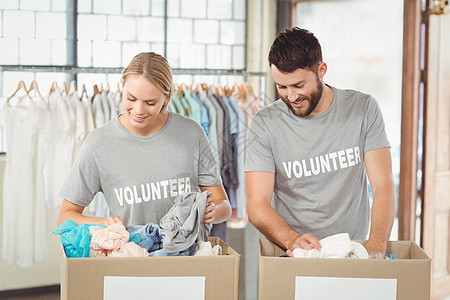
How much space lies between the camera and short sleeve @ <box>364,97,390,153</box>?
1.85m

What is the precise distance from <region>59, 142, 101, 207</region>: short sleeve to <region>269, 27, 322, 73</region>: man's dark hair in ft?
2.03

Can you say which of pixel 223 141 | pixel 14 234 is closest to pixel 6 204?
pixel 14 234

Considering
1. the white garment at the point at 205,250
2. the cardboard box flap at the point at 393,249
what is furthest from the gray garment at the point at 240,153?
the white garment at the point at 205,250

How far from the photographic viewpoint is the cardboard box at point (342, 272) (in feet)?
4.25

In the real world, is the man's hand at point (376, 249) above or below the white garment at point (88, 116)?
below

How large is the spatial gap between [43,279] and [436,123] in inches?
109

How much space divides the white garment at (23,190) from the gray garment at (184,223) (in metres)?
2.19

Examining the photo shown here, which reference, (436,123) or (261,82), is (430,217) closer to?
(436,123)

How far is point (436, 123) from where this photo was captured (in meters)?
3.63

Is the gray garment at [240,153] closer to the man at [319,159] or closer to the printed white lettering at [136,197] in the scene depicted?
the man at [319,159]

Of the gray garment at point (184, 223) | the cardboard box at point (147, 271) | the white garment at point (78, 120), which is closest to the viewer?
the cardboard box at point (147, 271)

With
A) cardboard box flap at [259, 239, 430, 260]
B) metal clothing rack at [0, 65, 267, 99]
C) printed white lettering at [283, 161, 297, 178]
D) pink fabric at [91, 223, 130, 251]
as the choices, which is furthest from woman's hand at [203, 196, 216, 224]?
metal clothing rack at [0, 65, 267, 99]

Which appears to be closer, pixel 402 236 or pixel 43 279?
pixel 402 236

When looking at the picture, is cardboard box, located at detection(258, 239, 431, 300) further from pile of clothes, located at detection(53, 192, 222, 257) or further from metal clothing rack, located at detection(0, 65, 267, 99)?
metal clothing rack, located at detection(0, 65, 267, 99)
